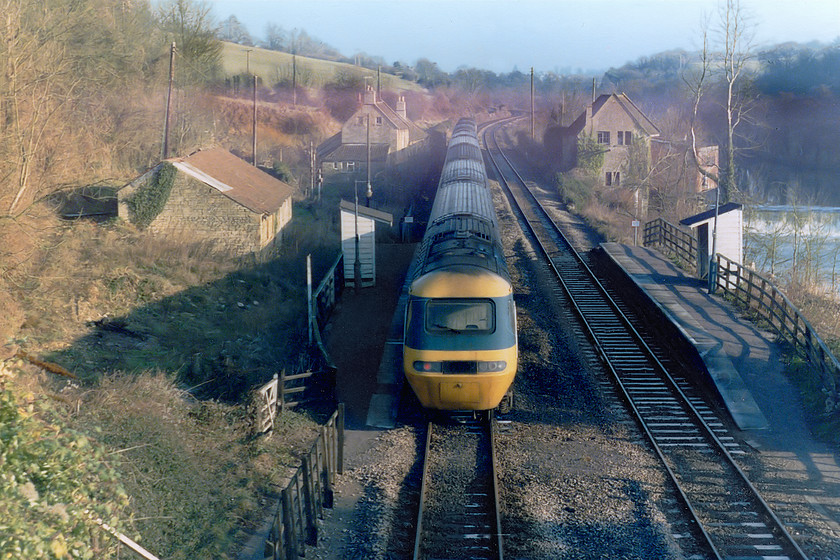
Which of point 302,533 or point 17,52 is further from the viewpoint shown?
point 17,52

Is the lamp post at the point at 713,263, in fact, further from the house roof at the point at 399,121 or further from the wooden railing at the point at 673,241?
the house roof at the point at 399,121

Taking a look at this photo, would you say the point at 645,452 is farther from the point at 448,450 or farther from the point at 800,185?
the point at 800,185

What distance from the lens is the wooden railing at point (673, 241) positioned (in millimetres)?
24141

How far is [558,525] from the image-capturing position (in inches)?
343

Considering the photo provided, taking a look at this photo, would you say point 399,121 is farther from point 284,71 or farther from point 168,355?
point 168,355

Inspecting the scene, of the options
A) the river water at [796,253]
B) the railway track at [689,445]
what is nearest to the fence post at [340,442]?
the railway track at [689,445]

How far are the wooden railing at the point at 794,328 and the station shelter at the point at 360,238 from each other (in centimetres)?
966

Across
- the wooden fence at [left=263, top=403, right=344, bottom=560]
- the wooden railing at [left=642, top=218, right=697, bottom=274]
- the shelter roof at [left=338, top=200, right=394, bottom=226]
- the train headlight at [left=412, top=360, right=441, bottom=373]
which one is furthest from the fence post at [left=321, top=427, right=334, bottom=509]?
the wooden railing at [left=642, top=218, right=697, bottom=274]

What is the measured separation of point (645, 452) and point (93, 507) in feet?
26.1

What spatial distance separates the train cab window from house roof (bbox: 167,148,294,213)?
39.7ft

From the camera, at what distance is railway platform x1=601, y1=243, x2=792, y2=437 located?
1231cm

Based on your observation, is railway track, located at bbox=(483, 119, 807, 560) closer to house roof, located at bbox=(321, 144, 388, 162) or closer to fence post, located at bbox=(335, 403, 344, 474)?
fence post, located at bbox=(335, 403, 344, 474)

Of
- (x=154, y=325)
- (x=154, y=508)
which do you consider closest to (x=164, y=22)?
(x=154, y=325)

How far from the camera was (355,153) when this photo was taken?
173 feet
